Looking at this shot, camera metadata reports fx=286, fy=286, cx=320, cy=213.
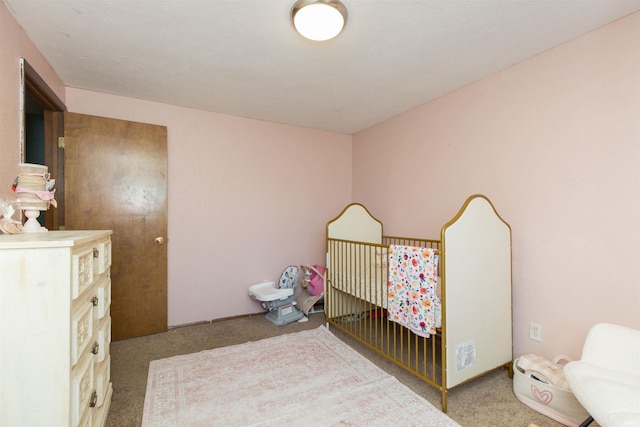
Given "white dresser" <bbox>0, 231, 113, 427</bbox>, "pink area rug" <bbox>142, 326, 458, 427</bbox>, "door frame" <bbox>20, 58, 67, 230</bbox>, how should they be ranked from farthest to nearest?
"door frame" <bbox>20, 58, 67, 230</bbox>
"pink area rug" <bbox>142, 326, 458, 427</bbox>
"white dresser" <bbox>0, 231, 113, 427</bbox>

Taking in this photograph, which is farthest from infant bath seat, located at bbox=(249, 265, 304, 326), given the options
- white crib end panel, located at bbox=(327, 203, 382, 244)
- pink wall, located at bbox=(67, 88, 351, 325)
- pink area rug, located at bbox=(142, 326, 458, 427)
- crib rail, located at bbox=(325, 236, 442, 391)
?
white crib end panel, located at bbox=(327, 203, 382, 244)

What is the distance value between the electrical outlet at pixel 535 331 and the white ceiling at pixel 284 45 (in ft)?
5.99

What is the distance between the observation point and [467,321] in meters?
1.73

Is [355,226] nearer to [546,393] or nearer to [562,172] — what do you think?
[562,172]

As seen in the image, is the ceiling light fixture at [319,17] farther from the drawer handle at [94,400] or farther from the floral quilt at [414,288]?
the drawer handle at [94,400]

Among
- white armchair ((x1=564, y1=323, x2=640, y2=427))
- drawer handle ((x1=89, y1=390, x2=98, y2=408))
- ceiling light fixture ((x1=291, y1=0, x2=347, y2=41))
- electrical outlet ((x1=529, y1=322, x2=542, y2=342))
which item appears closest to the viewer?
white armchair ((x1=564, y1=323, x2=640, y2=427))

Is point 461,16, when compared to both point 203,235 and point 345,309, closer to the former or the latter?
point 345,309

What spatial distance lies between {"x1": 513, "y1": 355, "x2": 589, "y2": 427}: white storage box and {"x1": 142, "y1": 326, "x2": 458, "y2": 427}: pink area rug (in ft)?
1.79

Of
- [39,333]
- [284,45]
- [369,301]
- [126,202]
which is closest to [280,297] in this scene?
[369,301]

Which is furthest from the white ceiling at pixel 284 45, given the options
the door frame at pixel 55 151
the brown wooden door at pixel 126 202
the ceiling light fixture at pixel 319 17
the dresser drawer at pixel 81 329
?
the dresser drawer at pixel 81 329

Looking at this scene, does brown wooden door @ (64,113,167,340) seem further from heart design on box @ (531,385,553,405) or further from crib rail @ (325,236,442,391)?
heart design on box @ (531,385,553,405)

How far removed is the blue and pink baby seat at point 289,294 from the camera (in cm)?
295

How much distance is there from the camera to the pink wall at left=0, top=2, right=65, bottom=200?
147 centimetres

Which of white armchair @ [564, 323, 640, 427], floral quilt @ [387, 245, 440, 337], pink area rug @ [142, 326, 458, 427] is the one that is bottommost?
pink area rug @ [142, 326, 458, 427]
